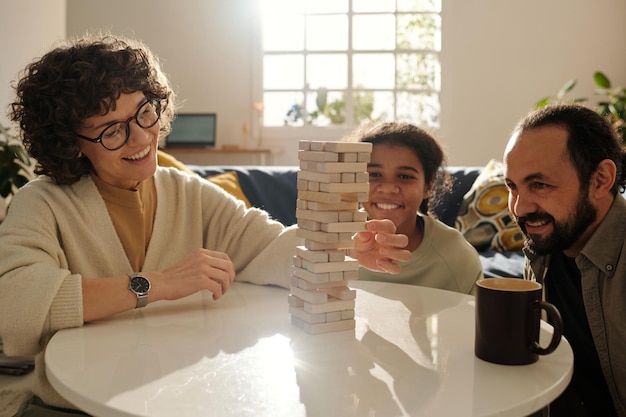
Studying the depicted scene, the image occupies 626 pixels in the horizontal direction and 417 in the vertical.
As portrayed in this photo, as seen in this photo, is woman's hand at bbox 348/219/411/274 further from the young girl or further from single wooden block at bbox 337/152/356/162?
the young girl

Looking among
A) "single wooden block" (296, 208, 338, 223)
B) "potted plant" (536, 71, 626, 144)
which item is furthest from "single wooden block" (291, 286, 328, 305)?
"potted plant" (536, 71, 626, 144)

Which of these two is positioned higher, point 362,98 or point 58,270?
point 362,98

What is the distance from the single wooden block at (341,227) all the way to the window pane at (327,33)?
5.69 metres

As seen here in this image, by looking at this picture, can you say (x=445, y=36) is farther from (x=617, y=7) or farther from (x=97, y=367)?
(x=97, y=367)

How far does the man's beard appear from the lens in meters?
1.47

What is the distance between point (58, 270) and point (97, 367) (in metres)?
0.28

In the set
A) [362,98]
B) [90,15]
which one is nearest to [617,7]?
[362,98]

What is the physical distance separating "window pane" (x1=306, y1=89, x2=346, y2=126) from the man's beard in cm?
520

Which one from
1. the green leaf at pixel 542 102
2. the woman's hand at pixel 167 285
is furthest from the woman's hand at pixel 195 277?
the green leaf at pixel 542 102

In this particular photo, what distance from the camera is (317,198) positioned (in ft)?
3.51

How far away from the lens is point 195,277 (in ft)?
4.06

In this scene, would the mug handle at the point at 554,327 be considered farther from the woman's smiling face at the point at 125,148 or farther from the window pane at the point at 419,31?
the window pane at the point at 419,31

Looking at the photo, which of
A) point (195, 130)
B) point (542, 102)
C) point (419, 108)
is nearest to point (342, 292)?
point (542, 102)

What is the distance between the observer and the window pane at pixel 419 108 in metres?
6.53
